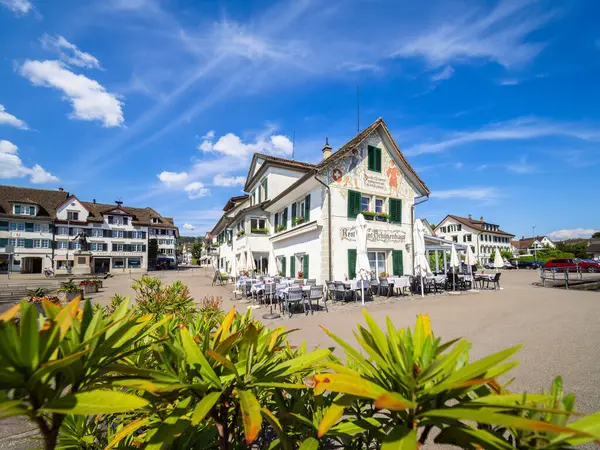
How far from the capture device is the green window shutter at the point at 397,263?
610 inches

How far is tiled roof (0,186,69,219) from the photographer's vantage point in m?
37.7

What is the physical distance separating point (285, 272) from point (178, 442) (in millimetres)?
16999

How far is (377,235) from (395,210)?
214 centimetres

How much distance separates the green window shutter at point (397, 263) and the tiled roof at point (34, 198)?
4648cm

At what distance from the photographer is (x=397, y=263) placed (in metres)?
15.6

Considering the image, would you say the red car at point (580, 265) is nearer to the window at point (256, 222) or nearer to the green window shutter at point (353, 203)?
the green window shutter at point (353, 203)

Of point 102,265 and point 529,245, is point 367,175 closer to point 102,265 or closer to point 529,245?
point 102,265

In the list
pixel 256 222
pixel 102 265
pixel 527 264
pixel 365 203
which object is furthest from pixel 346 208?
pixel 527 264

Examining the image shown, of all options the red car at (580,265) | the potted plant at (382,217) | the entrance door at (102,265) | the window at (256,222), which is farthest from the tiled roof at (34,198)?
the red car at (580,265)

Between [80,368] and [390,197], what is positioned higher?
[390,197]

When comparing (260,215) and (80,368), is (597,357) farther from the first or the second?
(260,215)

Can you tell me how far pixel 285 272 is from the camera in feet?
60.3

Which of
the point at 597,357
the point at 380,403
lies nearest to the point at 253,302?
the point at 597,357

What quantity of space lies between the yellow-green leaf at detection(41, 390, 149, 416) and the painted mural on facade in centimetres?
1369
